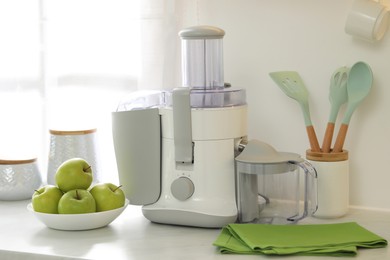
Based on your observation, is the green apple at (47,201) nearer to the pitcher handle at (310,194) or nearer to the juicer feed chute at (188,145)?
the juicer feed chute at (188,145)

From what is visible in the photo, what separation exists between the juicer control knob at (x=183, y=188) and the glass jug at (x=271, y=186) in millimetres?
108

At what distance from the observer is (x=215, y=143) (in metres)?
1.82

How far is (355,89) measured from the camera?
191cm

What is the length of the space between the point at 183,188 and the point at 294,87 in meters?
0.40

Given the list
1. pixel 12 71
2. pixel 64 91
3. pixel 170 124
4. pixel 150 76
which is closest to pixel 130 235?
pixel 170 124

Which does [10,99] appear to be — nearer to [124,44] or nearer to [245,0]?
[124,44]

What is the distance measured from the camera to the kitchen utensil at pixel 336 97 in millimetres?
1929

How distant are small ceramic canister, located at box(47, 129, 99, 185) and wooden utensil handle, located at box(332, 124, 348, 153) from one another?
0.67 metres

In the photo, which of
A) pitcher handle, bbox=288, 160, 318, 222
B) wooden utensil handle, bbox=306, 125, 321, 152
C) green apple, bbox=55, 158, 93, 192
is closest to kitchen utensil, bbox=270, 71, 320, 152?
wooden utensil handle, bbox=306, 125, 321, 152

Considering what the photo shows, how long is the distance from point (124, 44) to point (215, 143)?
1.67 ft

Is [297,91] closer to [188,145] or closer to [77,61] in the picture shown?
[188,145]

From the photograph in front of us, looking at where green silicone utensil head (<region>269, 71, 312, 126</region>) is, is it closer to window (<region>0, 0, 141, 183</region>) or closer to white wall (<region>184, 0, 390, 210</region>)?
white wall (<region>184, 0, 390, 210</region>)

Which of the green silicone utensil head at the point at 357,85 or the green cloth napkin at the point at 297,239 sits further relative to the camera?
the green silicone utensil head at the point at 357,85

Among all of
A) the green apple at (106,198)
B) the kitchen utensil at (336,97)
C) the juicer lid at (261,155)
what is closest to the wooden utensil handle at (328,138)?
the kitchen utensil at (336,97)
